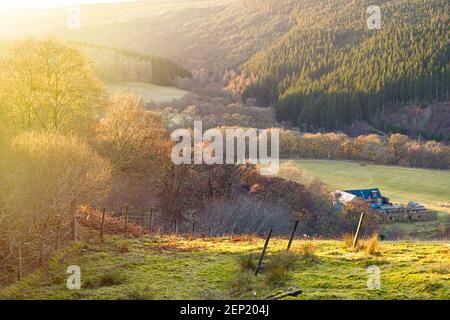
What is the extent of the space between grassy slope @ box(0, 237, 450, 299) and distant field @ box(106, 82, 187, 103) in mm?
109697

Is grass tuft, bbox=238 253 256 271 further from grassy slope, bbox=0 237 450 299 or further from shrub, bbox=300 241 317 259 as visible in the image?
shrub, bbox=300 241 317 259

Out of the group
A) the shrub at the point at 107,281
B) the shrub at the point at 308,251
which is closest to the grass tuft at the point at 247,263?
the shrub at the point at 308,251

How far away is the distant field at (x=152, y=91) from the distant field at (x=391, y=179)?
55.3 m

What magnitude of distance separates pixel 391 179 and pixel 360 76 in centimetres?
9649

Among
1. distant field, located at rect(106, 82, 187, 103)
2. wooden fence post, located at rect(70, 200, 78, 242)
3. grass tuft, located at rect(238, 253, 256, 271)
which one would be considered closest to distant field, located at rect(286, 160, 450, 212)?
wooden fence post, located at rect(70, 200, 78, 242)

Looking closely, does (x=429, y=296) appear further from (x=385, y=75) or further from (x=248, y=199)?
(x=385, y=75)

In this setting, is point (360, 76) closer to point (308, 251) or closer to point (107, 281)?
point (308, 251)

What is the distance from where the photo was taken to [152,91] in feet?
463

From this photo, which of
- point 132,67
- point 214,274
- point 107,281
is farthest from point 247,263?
point 132,67

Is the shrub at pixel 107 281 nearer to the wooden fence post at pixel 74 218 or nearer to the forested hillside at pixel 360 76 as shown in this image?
the wooden fence post at pixel 74 218

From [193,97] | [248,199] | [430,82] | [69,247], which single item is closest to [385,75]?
[430,82]

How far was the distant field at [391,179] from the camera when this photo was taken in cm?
7038
